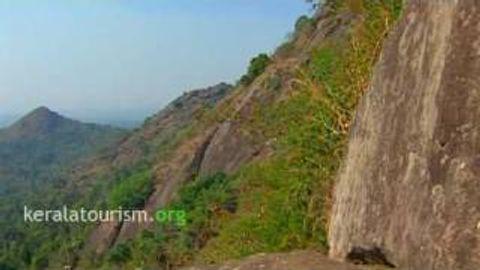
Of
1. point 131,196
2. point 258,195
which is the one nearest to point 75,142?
point 131,196

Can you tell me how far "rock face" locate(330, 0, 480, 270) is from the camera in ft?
18.0

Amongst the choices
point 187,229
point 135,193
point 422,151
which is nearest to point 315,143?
point 422,151

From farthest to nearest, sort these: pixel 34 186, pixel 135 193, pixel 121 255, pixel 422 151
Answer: pixel 34 186 → pixel 135 193 → pixel 121 255 → pixel 422 151

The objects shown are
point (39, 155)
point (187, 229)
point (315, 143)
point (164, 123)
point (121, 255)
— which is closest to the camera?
point (315, 143)

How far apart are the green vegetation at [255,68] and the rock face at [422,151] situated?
46547 millimetres

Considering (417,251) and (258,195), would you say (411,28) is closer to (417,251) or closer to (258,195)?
(417,251)

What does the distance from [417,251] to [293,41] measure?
47.0 meters

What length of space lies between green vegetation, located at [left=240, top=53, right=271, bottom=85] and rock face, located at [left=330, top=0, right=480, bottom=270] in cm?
4655

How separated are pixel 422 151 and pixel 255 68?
49.9m

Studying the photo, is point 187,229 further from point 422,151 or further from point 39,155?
point 39,155

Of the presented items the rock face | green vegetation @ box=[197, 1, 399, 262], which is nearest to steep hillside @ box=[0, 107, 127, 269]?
green vegetation @ box=[197, 1, 399, 262]

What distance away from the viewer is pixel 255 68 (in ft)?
182

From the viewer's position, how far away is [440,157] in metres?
5.72

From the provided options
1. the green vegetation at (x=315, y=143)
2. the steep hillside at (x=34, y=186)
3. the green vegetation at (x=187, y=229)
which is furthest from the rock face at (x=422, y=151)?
the steep hillside at (x=34, y=186)
